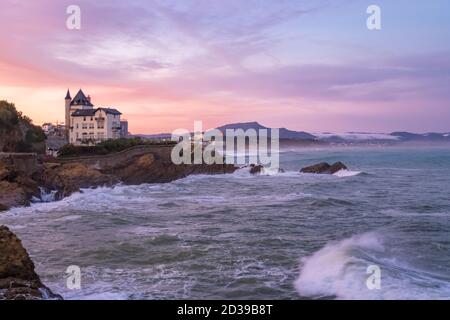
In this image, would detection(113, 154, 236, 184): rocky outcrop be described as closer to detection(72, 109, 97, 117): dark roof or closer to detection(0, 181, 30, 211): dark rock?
detection(0, 181, 30, 211): dark rock

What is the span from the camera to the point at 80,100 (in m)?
69.2

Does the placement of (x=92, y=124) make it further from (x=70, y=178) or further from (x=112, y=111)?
(x=70, y=178)

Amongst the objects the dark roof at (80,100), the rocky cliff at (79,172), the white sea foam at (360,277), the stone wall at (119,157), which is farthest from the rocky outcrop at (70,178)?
the dark roof at (80,100)

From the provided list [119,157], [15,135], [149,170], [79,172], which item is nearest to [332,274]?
[79,172]

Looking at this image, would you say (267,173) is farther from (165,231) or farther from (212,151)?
→ (165,231)

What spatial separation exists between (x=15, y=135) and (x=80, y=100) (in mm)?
22911

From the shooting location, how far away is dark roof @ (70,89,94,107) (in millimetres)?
68944

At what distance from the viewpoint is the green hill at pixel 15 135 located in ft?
150

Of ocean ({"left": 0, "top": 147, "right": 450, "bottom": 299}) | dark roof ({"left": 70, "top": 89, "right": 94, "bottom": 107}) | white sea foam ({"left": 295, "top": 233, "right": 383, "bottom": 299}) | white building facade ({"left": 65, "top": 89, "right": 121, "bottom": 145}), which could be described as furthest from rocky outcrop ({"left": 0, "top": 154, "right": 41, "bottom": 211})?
dark roof ({"left": 70, "top": 89, "right": 94, "bottom": 107})

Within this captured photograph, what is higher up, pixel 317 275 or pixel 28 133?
pixel 28 133

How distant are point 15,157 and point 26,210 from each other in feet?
33.7
